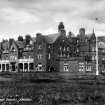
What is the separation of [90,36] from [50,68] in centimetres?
1800

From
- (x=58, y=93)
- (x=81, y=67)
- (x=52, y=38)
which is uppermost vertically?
(x=52, y=38)

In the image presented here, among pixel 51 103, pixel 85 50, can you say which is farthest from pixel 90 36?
pixel 51 103

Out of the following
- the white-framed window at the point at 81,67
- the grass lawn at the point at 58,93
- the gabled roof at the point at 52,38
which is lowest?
the grass lawn at the point at 58,93

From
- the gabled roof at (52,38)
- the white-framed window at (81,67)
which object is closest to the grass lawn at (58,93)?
the white-framed window at (81,67)

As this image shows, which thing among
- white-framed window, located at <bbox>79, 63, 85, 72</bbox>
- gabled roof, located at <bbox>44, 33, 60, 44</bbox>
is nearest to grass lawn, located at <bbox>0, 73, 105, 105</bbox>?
white-framed window, located at <bbox>79, 63, 85, 72</bbox>

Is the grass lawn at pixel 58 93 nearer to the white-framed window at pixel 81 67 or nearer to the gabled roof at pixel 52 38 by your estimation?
the white-framed window at pixel 81 67

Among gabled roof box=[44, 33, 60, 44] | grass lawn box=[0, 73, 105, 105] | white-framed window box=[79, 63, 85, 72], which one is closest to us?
grass lawn box=[0, 73, 105, 105]

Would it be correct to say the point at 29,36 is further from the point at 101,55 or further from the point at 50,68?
the point at 101,55

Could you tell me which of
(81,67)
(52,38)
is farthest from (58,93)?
(52,38)

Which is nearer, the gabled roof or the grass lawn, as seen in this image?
the grass lawn

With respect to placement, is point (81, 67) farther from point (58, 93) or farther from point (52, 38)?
point (58, 93)

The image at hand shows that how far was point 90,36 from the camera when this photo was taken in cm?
7456

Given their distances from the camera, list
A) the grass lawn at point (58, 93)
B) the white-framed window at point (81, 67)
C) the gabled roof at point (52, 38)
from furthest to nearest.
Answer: the gabled roof at point (52, 38) → the white-framed window at point (81, 67) → the grass lawn at point (58, 93)

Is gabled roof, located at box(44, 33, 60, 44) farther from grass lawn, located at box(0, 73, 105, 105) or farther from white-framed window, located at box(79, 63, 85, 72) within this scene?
grass lawn, located at box(0, 73, 105, 105)
